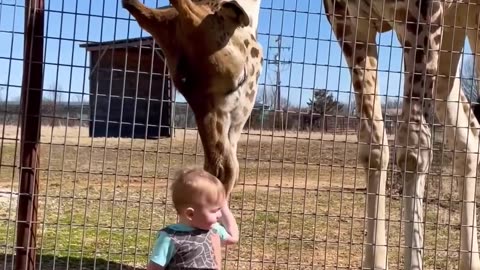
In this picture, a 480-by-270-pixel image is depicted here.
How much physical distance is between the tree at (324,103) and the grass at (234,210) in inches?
5.8

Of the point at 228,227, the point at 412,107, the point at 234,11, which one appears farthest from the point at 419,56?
the point at 228,227

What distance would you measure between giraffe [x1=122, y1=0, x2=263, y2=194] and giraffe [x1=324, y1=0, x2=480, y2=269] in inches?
27.4

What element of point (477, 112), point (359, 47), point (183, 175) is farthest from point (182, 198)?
point (477, 112)

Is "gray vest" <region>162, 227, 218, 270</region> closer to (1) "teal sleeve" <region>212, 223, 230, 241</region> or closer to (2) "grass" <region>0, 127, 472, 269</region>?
(1) "teal sleeve" <region>212, 223, 230, 241</region>

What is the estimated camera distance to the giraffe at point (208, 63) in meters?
3.23

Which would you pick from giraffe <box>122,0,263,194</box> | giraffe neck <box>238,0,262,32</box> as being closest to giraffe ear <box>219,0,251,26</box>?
giraffe <box>122,0,263,194</box>

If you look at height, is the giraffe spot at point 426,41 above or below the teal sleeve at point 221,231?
above

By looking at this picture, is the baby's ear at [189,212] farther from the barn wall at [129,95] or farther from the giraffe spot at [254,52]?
the giraffe spot at [254,52]

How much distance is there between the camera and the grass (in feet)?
11.5

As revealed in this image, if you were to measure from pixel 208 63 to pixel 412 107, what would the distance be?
1.20 m

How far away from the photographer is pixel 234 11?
338 cm

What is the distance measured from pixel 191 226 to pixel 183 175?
6.4 inches

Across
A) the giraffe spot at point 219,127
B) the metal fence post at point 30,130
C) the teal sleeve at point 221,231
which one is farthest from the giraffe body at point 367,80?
the teal sleeve at point 221,231

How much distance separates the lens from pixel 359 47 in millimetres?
4645
